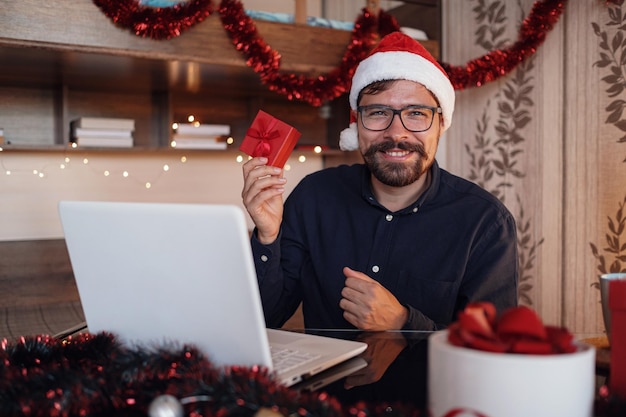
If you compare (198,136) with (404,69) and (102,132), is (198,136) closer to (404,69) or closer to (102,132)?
(102,132)

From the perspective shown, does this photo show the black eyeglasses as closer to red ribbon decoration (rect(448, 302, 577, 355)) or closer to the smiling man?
the smiling man

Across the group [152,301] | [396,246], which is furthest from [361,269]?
[152,301]

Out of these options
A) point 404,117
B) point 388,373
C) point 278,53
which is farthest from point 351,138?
point 388,373

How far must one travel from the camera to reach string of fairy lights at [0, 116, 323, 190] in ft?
9.31

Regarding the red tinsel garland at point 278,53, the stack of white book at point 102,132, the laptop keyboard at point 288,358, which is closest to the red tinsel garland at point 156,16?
the red tinsel garland at point 278,53

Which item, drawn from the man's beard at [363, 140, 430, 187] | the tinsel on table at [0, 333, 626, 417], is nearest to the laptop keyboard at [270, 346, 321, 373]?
the tinsel on table at [0, 333, 626, 417]

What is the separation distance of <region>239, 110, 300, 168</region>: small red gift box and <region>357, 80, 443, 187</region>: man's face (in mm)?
265

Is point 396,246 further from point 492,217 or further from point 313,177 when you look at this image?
point 313,177

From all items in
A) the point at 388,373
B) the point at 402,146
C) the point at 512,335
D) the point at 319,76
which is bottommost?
the point at 388,373

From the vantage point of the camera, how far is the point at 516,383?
58cm

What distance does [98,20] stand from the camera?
7.56 feet

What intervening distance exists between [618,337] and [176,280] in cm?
50

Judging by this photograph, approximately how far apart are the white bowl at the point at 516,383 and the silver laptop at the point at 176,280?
23cm

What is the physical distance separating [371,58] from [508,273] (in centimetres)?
63
